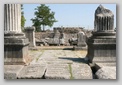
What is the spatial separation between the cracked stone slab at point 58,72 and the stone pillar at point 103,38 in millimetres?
918

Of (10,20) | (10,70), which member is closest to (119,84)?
(10,70)

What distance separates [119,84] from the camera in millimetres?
5500

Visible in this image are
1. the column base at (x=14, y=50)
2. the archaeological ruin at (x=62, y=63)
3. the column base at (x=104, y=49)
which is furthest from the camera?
the column base at (x=104, y=49)

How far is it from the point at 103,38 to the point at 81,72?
1439 millimetres

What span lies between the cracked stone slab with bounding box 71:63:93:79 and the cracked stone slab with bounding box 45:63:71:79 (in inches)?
5.5

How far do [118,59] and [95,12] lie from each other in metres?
1.56

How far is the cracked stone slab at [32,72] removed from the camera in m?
5.34

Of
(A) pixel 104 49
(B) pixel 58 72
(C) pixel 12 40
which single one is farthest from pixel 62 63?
(C) pixel 12 40

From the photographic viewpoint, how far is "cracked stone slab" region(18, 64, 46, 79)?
17.5 feet

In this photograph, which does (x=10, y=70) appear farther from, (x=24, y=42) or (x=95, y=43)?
(x=95, y=43)

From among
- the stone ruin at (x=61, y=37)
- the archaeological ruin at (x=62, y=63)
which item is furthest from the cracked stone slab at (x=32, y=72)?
the stone ruin at (x=61, y=37)

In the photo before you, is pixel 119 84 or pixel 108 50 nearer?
pixel 119 84

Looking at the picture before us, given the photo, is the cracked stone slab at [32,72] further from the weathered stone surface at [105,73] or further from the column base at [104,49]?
the column base at [104,49]

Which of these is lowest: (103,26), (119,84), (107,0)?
(119,84)
